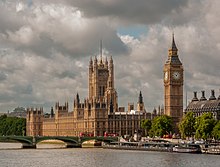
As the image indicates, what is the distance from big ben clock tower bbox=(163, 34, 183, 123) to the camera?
136 meters

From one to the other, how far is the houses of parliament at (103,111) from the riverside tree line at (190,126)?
8321 mm

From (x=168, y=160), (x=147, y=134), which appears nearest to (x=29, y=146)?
(x=147, y=134)

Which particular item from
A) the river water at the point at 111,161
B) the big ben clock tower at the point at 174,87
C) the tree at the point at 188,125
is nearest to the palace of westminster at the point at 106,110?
the big ben clock tower at the point at 174,87

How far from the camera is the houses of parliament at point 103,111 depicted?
5399 inches

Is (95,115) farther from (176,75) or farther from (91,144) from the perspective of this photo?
(91,144)

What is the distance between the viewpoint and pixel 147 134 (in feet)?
455

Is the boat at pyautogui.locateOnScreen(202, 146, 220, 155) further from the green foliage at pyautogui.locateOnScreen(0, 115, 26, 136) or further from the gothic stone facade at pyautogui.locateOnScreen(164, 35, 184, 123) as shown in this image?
the green foliage at pyautogui.locateOnScreen(0, 115, 26, 136)

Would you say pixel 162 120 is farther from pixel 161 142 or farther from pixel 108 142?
pixel 161 142

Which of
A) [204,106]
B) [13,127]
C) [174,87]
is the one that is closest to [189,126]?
[204,106]

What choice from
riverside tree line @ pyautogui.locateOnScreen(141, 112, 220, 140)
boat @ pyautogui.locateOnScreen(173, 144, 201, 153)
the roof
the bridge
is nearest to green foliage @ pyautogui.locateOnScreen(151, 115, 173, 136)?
riverside tree line @ pyautogui.locateOnScreen(141, 112, 220, 140)

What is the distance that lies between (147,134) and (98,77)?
3258 centimetres

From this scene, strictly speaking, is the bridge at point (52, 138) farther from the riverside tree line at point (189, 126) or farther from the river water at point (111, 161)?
the river water at point (111, 161)

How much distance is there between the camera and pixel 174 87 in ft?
448

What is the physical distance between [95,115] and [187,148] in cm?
5349
